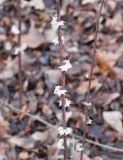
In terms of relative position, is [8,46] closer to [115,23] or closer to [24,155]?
[115,23]

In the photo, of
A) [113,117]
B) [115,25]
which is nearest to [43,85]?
[113,117]

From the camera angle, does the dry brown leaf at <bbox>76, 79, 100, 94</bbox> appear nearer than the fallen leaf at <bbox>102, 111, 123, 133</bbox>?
No

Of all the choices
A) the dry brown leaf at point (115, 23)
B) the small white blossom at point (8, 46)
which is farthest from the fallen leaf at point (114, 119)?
the small white blossom at point (8, 46)

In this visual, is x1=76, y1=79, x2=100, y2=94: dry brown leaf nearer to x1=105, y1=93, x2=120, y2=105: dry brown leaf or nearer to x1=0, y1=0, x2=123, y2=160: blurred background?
x1=0, y1=0, x2=123, y2=160: blurred background

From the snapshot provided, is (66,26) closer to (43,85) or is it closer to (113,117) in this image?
(43,85)

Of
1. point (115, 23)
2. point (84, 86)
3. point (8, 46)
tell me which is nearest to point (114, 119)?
point (84, 86)

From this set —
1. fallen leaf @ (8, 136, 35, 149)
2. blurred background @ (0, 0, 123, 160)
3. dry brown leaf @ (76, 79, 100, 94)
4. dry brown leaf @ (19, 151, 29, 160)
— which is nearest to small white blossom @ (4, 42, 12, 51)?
blurred background @ (0, 0, 123, 160)
